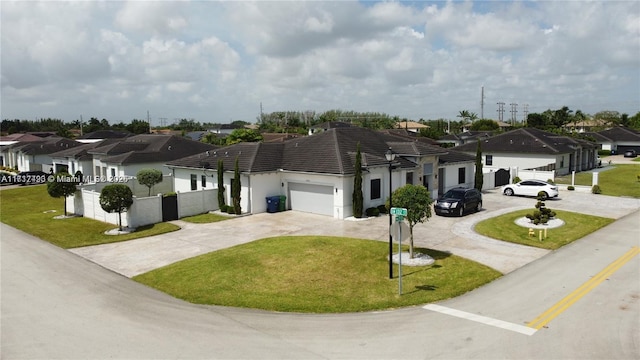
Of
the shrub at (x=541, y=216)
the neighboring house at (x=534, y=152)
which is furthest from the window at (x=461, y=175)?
the shrub at (x=541, y=216)

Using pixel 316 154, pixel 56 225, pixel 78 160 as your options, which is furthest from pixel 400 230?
pixel 78 160

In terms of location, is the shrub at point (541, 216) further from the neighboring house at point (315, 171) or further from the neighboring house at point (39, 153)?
the neighboring house at point (39, 153)

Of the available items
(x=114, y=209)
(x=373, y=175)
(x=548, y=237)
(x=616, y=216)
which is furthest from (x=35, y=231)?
(x=616, y=216)

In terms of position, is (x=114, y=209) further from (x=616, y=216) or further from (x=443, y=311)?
(x=616, y=216)

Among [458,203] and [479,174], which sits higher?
[479,174]

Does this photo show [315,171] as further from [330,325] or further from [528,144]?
[528,144]

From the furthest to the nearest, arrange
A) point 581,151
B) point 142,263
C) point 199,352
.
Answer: point 581,151, point 142,263, point 199,352
